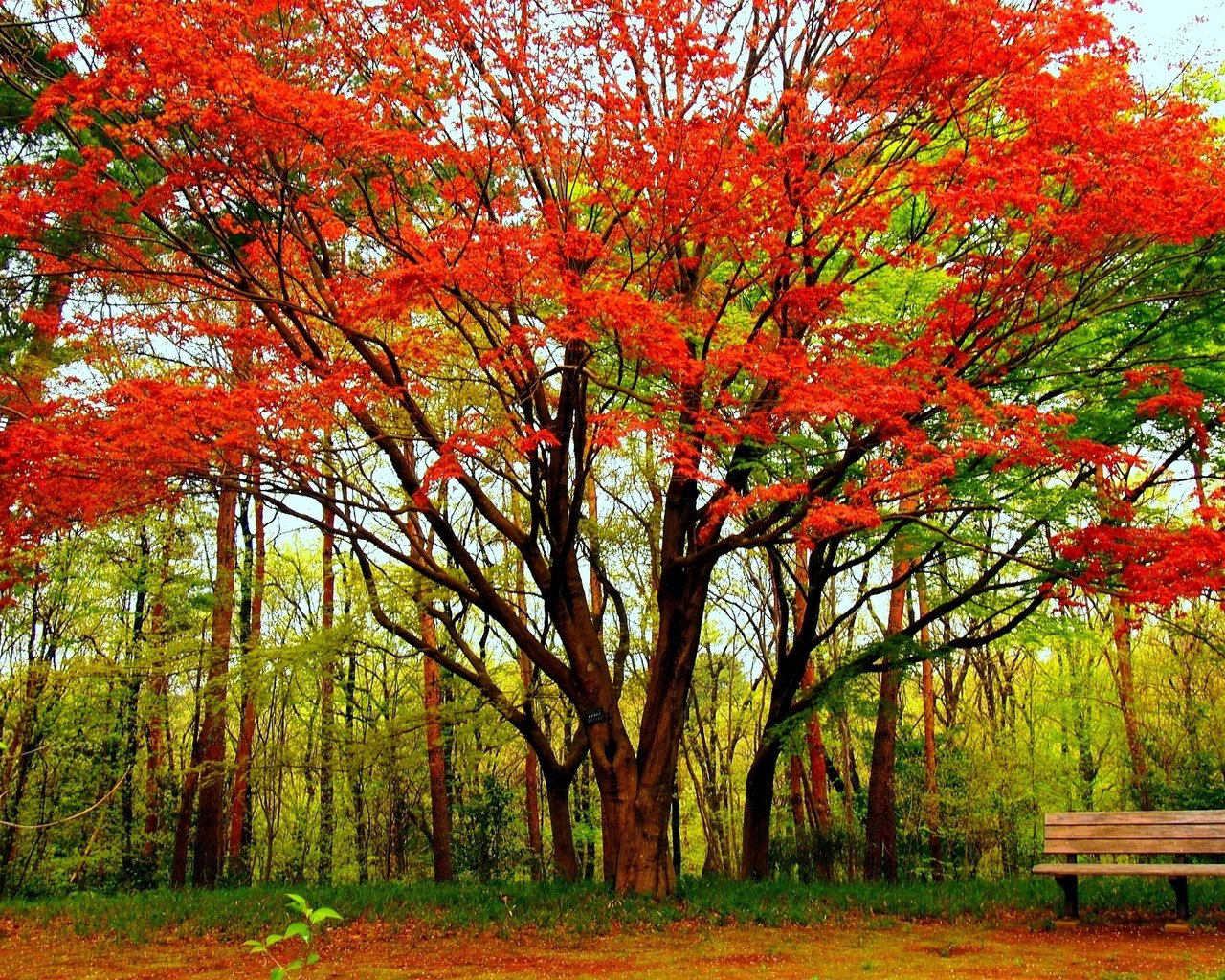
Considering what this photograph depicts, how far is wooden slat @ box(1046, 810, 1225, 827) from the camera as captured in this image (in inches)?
284

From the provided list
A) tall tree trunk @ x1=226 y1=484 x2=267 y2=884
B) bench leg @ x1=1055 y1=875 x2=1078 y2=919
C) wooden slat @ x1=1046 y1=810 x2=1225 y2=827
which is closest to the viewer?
wooden slat @ x1=1046 y1=810 x2=1225 y2=827

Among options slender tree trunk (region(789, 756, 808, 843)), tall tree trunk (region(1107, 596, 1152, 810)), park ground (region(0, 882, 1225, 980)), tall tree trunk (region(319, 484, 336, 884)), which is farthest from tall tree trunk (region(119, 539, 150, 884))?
tall tree trunk (region(1107, 596, 1152, 810))

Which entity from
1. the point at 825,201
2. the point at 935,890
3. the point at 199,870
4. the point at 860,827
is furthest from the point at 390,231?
the point at 860,827

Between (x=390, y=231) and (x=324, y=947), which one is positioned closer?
(x=324, y=947)

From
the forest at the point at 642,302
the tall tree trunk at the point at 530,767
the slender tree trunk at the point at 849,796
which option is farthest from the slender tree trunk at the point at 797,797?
the tall tree trunk at the point at 530,767

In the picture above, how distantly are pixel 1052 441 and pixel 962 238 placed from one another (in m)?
2.30

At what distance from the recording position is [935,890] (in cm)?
961

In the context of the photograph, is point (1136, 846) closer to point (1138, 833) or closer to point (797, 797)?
point (1138, 833)

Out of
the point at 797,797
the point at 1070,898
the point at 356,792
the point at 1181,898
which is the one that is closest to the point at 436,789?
the point at 356,792

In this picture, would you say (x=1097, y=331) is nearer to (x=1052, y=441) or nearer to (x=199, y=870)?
(x=1052, y=441)

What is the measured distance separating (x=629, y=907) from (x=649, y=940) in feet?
Result: 3.23

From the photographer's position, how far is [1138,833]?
292 inches

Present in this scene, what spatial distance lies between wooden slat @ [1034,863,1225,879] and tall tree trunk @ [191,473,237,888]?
10.8m

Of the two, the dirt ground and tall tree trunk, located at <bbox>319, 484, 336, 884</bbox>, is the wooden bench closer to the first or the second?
the dirt ground
